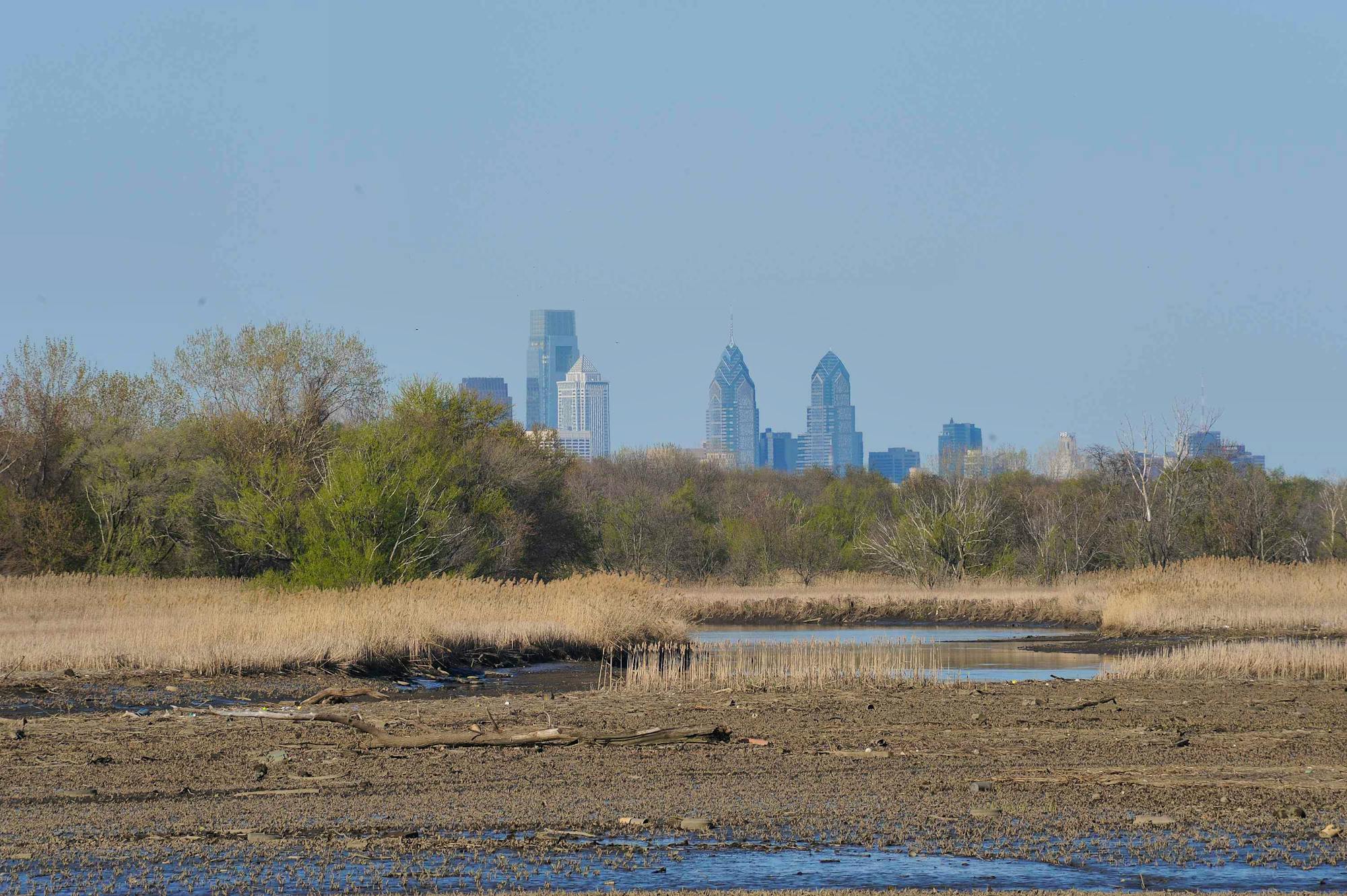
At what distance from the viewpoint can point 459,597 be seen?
34.0 metres

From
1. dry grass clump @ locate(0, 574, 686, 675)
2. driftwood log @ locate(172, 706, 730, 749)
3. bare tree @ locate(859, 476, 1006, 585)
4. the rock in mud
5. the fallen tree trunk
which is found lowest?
the fallen tree trunk

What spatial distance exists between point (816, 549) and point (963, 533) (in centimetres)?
1137

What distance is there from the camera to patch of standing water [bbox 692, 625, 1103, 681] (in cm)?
2933

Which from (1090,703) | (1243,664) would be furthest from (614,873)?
(1243,664)

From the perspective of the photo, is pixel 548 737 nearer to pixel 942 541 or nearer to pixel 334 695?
pixel 334 695

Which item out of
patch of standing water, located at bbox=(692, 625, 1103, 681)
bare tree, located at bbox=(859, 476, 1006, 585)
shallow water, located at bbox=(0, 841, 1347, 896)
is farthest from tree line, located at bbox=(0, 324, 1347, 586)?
shallow water, located at bbox=(0, 841, 1347, 896)

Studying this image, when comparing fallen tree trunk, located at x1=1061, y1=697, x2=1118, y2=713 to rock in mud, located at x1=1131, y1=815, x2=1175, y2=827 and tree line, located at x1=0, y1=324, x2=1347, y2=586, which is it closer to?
rock in mud, located at x1=1131, y1=815, x2=1175, y2=827

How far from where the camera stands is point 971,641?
41281mm

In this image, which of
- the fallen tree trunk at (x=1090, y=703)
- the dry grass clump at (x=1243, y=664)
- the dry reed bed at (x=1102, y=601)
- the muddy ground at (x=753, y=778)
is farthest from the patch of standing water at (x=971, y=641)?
the muddy ground at (x=753, y=778)

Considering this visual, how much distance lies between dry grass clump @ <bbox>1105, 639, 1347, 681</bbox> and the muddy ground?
4052 mm

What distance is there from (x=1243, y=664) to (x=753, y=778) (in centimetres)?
1431

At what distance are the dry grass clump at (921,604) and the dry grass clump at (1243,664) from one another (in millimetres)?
20653

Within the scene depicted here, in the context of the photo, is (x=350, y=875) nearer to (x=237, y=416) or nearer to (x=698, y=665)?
(x=698, y=665)

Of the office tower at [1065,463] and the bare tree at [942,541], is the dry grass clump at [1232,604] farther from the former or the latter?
the office tower at [1065,463]
